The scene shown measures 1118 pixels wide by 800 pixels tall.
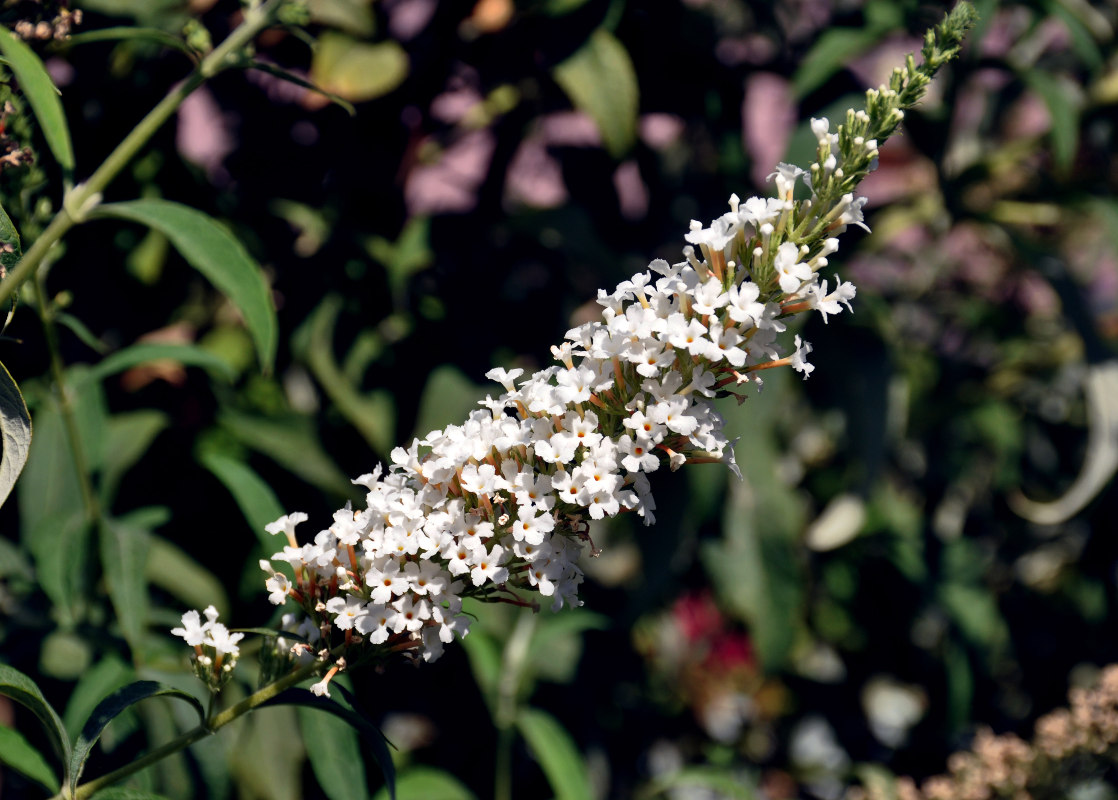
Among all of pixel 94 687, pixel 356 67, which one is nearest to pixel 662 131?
pixel 356 67

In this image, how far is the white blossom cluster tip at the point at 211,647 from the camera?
0.56 metres

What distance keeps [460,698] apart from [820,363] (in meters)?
0.68

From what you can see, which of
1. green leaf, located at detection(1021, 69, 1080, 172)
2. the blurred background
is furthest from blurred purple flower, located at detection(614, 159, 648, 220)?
green leaf, located at detection(1021, 69, 1080, 172)

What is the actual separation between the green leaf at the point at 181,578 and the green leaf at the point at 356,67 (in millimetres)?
532

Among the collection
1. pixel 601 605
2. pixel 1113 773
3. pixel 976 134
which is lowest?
pixel 1113 773

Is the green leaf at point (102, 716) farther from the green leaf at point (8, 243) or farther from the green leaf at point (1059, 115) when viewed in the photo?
the green leaf at point (1059, 115)

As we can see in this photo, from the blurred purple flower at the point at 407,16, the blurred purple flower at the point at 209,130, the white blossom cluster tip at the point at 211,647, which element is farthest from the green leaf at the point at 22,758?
the blurred purple flower at the point at 407,16

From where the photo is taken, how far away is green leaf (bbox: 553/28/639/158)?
3.51ft

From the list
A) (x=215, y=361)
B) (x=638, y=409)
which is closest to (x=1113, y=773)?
(x=638, y=409)

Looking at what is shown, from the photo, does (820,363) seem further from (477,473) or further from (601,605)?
(477,473)

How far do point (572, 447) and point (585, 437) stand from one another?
0.01m

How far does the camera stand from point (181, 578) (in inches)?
39.4

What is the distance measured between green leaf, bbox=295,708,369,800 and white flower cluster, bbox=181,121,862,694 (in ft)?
0.50

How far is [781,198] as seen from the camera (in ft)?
1.84
